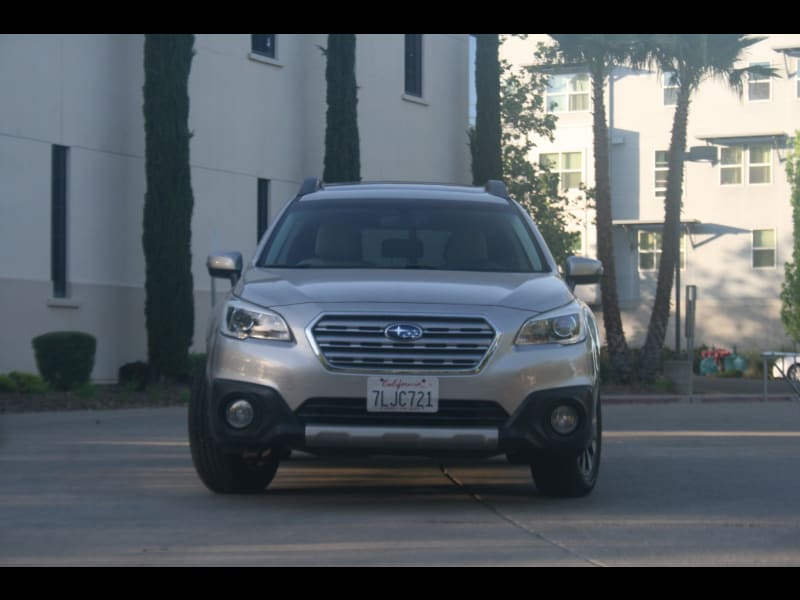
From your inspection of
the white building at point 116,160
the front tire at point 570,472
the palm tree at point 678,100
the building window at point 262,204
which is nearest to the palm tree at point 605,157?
the palm tree at point 678,100

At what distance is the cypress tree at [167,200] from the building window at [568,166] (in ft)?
111

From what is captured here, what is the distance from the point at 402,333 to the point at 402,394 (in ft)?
1.06

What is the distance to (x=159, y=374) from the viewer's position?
2345cm

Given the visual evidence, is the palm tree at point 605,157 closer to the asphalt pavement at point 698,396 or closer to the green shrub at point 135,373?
the asphalt pavement at point 698,396

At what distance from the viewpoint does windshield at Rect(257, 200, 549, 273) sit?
9320mm

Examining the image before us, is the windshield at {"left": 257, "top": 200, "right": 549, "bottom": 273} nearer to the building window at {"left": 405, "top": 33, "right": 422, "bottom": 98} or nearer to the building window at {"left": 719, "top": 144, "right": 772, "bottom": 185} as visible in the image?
the building window at {"left": 405, "top": 33, "right": 422, "bottom": 98}

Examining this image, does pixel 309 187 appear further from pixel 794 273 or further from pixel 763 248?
pixel 763 248

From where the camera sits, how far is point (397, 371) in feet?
26.3

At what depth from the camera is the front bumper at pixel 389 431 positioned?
7.98m

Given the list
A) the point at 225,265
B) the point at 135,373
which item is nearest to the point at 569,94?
the point at 135,373

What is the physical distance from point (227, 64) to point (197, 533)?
20444mm
